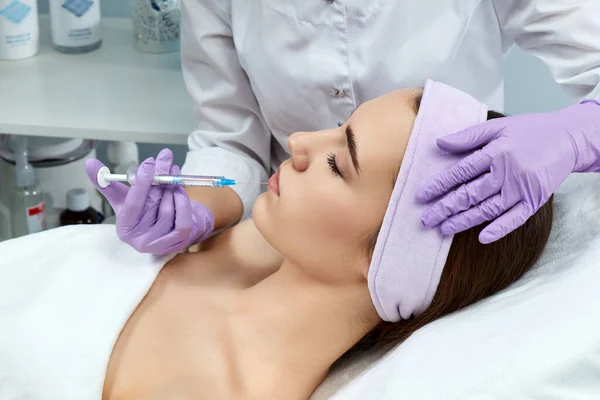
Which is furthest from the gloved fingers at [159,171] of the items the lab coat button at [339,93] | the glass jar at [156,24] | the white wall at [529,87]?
the white wall at [529,87]

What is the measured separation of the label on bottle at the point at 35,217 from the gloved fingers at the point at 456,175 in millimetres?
1122

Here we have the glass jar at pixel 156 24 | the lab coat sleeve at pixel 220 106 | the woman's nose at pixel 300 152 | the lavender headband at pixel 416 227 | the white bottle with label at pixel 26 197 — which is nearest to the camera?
the lavender headband at pixel 416 227

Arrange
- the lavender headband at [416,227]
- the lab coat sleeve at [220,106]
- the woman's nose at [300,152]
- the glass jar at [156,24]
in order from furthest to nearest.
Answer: the glass jar at [156,24], the lab coat sleeve at [220,106], the woman's nose at [300,152], the lavender headband at [416,227]

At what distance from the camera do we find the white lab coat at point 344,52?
1.25 m

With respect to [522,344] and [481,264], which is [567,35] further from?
[522,344]

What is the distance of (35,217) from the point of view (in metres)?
1.79

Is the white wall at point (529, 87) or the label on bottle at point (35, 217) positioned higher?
the white wall at point (529, 87)

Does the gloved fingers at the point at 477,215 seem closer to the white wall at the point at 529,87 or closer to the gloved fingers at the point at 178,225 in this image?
the gloved fingers at the point at 178,225

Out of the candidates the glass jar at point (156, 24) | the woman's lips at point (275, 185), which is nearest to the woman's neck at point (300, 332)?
the woman's lips at point (275, 185)

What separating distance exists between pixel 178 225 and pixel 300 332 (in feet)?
0.85

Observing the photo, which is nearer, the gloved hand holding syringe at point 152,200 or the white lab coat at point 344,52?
the gloved hand holding syringe at point 152,200

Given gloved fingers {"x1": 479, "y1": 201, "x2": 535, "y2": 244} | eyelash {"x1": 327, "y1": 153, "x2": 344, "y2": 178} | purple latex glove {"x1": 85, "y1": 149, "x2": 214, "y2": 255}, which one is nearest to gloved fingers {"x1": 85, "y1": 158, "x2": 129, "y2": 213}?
purple latex glove {"x1": 85, "y1": 149, "x2": 214, "y2": 255}

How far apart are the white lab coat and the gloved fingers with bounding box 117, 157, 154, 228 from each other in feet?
0.86

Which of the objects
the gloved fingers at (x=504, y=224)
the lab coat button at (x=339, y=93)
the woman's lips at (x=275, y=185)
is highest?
the gloved fingers at (x=504, y=224)
